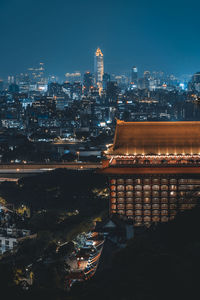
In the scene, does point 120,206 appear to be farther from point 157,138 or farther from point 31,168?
point 31,168

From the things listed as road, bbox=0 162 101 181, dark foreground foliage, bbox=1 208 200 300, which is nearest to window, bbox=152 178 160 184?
dark foreground foliage, bbox=1 208 200 300

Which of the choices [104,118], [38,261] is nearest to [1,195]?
[38,261]

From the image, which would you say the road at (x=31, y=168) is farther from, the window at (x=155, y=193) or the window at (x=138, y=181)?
the window at (x=155, y=193)

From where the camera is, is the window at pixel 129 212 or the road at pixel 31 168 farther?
the road at pixel 31 168

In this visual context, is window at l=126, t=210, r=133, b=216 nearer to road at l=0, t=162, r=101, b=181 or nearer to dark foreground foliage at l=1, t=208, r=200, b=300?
dark foreground foliage at l=1, t=208, r=200, b=300

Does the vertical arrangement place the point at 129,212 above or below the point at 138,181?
below

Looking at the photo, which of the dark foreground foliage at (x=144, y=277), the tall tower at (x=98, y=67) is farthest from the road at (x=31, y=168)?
the tall tower at (x=98, y=67)

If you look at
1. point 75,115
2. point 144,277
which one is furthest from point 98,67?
point 144,277
